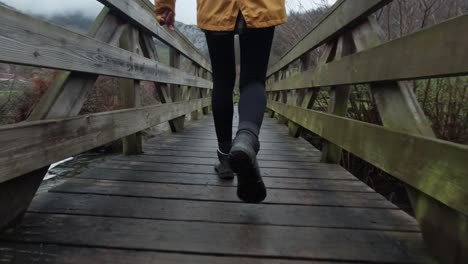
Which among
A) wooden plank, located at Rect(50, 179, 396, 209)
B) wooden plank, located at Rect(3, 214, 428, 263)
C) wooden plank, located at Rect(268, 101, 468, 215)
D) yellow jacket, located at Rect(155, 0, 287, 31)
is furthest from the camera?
wooden plank, located at Rect(50, 179, 396, 209)

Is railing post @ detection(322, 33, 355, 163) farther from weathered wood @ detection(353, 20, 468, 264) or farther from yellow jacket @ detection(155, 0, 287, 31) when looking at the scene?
yellow jacket @ detection(155, 0, 287, 31)

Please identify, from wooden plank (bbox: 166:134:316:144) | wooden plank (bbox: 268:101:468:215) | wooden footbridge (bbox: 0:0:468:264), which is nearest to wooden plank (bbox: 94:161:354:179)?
wooden footbridge (bbox: 0:0:468:264)

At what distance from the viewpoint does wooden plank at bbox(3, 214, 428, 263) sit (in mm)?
1090

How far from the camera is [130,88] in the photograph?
7.82 feet

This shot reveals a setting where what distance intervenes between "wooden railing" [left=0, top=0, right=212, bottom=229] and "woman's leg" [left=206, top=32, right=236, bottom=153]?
0.56 m

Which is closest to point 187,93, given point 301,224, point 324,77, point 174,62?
point 174,62

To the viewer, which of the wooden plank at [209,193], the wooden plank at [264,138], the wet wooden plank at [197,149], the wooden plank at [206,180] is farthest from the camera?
the wooden plank at [264,138]

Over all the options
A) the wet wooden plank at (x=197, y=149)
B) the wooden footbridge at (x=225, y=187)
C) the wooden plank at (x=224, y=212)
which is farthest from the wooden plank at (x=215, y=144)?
the wooden plank at (x=224, y=212)

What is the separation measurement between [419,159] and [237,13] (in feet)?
2.95

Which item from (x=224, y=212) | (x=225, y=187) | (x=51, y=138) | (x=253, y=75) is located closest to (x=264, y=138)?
(x=225, y=187)

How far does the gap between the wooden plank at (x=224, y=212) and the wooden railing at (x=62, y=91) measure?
237 millimetres

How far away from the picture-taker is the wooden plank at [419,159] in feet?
2.67

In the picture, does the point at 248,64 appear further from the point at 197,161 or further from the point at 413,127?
the point at 197,161

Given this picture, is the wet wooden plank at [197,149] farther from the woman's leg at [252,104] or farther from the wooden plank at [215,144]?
the woman's leg at [252,104]
